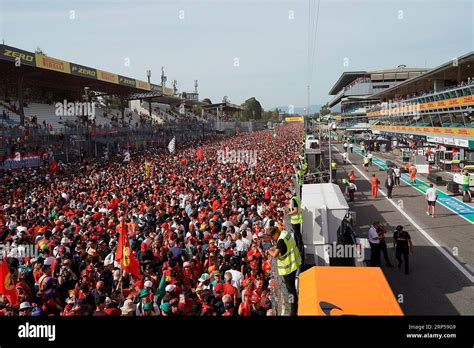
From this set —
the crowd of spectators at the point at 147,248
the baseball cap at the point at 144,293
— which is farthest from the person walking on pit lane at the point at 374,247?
the baseball cap at the point at 144,293

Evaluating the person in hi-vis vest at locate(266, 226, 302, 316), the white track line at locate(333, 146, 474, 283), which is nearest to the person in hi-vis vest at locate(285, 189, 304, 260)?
the person in hi-vis vest at locate(266, 226, 302, 316)

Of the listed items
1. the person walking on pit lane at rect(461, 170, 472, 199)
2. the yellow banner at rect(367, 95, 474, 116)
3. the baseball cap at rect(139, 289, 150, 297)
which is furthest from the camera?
the yellow banner at rect(367, 95, 474, 116)

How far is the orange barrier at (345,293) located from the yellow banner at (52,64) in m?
28.9

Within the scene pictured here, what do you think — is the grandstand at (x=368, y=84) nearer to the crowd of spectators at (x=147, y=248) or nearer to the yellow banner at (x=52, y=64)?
the yellow banner at (x=52, y=64)

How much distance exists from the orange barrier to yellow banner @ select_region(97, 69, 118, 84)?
36184mm

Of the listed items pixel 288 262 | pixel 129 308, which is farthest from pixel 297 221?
pixel 129 308

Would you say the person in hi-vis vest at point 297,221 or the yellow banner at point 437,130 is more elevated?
the yellow banner at point 437,130

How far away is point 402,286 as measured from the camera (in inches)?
350

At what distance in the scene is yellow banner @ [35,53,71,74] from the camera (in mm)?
28720

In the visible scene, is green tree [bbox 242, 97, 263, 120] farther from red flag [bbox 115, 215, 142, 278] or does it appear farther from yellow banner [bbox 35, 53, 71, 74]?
red flag [bbox 115, 215, 142, 278]

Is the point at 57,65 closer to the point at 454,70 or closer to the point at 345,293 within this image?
the point at 345,293

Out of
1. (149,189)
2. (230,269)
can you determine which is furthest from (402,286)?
(149,189)

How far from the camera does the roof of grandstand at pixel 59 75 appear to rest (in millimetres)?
26750

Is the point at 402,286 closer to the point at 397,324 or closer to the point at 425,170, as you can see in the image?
the point at 397,324
